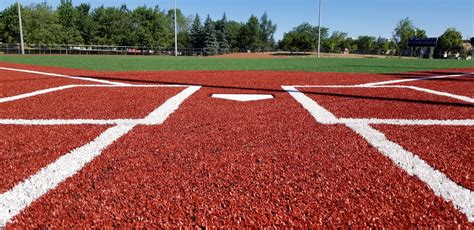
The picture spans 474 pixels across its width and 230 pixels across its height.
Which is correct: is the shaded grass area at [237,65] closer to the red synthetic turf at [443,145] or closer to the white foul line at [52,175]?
the red synthetic turf at [443,145]

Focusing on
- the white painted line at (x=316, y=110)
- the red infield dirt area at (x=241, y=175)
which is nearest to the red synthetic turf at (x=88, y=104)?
the red infield dirt area at (x=241, y=175)

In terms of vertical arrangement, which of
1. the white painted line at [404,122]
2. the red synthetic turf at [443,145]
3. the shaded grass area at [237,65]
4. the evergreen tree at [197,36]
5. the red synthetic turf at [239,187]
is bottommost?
the red synthetic turf at [239,187]

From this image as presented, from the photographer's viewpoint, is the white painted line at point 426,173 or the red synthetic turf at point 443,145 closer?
the white painted line at point 426,173

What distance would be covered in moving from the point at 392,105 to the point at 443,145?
211cm

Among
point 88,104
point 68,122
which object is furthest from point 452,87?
point 68,122

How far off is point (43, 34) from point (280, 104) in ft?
221

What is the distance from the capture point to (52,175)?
212 centimetres

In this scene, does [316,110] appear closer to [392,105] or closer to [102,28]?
[392,105]

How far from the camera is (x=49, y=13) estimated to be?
211ft

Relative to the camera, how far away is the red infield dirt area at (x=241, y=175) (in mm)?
1639

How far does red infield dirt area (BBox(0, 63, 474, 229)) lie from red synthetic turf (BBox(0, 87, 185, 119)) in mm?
64

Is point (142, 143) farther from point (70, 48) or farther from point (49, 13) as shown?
point (49, 13)

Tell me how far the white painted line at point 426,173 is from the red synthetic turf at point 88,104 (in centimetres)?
263

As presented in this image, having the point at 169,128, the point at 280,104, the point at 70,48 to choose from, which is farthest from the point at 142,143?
the point at 70,48
